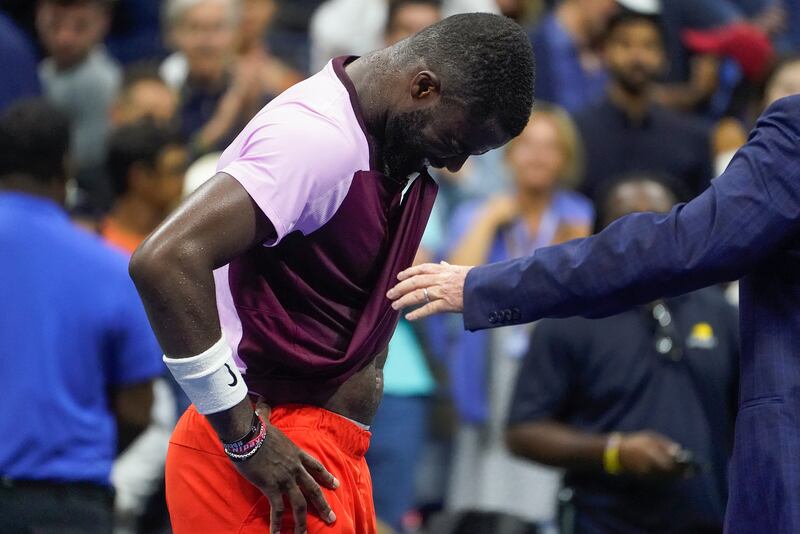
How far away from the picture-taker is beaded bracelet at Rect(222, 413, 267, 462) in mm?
3256

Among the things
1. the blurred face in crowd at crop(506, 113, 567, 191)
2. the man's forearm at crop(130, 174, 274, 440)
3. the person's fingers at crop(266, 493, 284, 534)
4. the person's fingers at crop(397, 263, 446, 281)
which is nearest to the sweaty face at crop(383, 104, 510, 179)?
the person's fingers at crop(397, 263, 446, 281)

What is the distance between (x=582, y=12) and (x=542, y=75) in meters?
0.59

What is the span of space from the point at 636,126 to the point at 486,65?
16.1ft

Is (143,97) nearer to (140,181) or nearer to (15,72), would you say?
(15,72)

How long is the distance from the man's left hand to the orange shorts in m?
0.34

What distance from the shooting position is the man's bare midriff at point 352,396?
11.4 feet

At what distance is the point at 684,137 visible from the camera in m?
8.06

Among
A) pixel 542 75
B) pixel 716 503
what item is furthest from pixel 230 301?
pixel 542 75

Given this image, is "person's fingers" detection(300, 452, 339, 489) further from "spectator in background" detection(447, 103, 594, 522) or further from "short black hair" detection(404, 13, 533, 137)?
"spectator in background" detection(447, 103, 594, 522)

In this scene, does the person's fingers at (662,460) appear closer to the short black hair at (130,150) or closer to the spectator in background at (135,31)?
the short black hair at (130,150)

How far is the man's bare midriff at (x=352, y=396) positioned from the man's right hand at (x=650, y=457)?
155cm

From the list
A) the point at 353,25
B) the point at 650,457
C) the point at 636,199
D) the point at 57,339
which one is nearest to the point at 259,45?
the point at 353,25

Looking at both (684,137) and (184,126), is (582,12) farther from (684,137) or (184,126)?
(184,126)

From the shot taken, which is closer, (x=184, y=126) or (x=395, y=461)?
(x=395, y=461)
